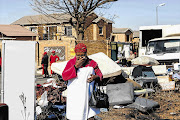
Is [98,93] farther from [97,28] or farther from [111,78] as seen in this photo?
[97,28]

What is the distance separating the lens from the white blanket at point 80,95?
4445 millimetres

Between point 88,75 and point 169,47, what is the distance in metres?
11.8

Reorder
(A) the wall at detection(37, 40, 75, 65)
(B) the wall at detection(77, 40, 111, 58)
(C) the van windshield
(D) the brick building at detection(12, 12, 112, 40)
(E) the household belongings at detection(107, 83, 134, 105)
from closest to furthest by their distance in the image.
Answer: (E) the household belongings at detection(107, 83, 134, 105)
(C) the van windshield
(A) the wall at detection(37, 40, 75, 65)
(B) the wall at detection(77, 40, 111, 58)
(D) the brick building at detection(12, 12, 112, 40)

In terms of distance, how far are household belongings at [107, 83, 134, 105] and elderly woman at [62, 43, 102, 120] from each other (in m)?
3.56

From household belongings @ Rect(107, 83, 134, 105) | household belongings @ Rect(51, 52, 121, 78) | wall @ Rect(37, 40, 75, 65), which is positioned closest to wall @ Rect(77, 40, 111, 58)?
wall @ Rect(37, 40, 75, 65)

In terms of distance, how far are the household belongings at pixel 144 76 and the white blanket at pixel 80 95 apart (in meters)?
5.78

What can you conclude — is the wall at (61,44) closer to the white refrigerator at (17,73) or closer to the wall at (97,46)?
the wall at (97,46)

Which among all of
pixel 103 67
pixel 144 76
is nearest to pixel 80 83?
pixel 103 67

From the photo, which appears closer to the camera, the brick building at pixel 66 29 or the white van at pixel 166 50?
the white van at pixel 166 50

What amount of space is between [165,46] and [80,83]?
39.0 ft

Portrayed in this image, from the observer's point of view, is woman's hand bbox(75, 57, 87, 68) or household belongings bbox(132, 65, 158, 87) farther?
household belongings bbox(132, 65, 158, 87)

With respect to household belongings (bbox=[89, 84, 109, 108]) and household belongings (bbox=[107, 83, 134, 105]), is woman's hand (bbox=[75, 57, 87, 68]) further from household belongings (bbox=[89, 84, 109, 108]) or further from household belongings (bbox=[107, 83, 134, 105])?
household belongings (bbox=[107, 83, 134, 105])

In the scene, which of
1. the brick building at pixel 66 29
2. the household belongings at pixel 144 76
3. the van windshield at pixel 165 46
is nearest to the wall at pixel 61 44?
the van windshield at pixel 165 46

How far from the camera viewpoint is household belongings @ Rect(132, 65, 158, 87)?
10102mm
